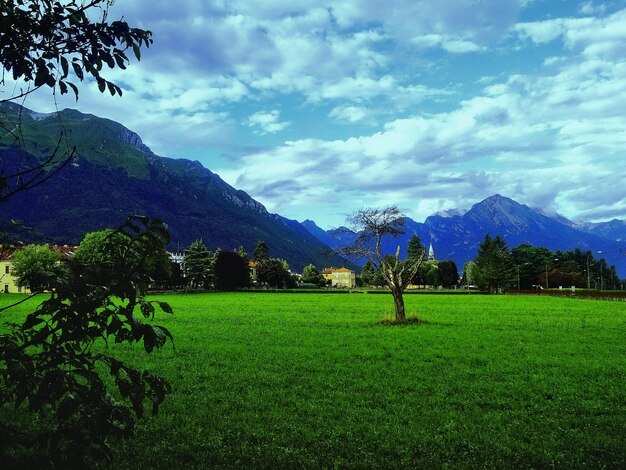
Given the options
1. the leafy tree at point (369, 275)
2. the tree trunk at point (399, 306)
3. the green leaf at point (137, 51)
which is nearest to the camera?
the green leaf at point (137, 51)

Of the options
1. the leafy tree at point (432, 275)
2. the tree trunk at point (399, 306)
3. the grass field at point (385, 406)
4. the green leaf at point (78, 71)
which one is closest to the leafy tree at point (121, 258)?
the green leaf at point (78, 71)

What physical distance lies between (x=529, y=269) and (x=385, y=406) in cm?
15414

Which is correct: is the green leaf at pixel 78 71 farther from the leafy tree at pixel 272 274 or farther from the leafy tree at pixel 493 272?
the leafy tree at pixel 272 274

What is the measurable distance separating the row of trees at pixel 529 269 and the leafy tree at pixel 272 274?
56824 mm

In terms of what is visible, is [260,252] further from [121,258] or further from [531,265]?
[121,258]

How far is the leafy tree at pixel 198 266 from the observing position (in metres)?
119

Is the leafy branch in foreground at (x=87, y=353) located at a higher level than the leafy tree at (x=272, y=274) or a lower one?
lower

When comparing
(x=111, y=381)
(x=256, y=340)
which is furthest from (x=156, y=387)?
(x=256, y=340)

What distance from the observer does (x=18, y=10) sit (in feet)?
14.1

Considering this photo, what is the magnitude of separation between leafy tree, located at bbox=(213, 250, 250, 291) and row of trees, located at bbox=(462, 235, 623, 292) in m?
60.0

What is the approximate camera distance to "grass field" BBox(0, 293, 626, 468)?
7941 millimetres

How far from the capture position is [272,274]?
14450 cm

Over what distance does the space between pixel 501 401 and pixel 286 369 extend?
691 centimetres


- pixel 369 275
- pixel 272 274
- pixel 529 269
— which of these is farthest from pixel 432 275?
pixel 272 274
